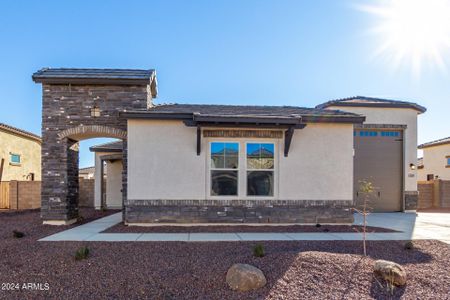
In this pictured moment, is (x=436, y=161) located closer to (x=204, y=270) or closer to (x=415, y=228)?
Answer: (x=415, y=228)

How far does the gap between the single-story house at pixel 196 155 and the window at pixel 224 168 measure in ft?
0.11

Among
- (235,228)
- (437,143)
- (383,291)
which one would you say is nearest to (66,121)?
(235,228)

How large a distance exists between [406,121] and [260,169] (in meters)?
8.99

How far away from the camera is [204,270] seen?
4.96 meters

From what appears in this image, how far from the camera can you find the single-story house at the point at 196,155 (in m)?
8.95

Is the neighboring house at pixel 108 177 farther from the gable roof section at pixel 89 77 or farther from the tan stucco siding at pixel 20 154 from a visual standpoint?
the tan stucco siding at pixel 20 154

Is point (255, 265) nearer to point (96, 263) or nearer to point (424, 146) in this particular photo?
point (96, 263)

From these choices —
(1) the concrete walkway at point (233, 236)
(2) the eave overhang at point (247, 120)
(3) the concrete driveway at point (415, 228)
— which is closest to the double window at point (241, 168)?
(2) the eave overhang at point (247, 120)

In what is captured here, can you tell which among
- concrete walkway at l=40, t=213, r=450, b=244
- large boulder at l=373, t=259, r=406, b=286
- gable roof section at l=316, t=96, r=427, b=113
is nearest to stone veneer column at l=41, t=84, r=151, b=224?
concrete walkway at l=40, t=213, r=450, b=244

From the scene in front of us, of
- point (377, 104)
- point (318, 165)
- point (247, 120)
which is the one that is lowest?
point (318, 165)

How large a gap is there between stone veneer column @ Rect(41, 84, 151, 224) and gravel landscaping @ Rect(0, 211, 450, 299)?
3115 millimetres

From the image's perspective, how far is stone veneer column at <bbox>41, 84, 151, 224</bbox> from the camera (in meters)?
9.53

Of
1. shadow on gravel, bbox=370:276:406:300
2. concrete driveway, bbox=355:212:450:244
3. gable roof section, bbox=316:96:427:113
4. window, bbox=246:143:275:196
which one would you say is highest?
gable roof section, bbox=316:96:427:113

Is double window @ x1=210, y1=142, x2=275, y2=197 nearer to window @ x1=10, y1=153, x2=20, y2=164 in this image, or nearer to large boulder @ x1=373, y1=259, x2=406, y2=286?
large boulder @ x1=373, y1=259, x2=406, y2=286
